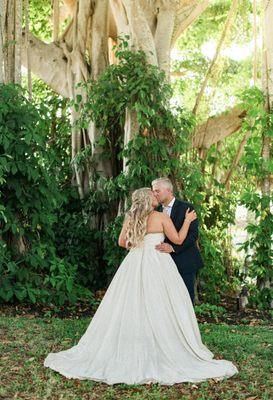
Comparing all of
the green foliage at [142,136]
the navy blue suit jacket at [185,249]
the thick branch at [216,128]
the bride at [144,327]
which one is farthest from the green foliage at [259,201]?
the bride at [144,327]

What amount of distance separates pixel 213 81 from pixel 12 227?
241 inches

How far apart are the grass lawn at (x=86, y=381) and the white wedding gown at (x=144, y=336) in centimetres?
12

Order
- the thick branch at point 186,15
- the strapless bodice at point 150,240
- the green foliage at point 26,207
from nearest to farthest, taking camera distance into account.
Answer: the strapless bodice at point 150,240 < the green foliage at point 26,207 < the thick branch at point 186,15

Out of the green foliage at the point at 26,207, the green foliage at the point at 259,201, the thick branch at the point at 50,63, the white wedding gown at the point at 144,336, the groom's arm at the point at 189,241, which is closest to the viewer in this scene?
the white wedding gown at the point at 144,336

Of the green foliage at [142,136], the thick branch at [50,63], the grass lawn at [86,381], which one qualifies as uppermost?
the thick branch at [50,63]

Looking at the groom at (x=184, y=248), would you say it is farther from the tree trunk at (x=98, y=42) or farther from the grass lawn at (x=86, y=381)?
the tree trunk at (x=98, y=42)

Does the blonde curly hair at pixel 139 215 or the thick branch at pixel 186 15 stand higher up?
the thick branch at pixel 186 15

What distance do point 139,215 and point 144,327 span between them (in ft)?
2.91

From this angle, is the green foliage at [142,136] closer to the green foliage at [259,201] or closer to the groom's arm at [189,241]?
the green foliage at [259,201]

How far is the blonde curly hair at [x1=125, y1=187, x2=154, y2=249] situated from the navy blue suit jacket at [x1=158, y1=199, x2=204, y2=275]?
3.60 ft

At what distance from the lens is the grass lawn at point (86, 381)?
16.5ft

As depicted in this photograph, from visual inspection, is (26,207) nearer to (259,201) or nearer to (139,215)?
(139,215)

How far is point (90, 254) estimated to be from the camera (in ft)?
34.0

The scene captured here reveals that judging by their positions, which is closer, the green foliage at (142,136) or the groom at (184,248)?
the groom at (184,248)
